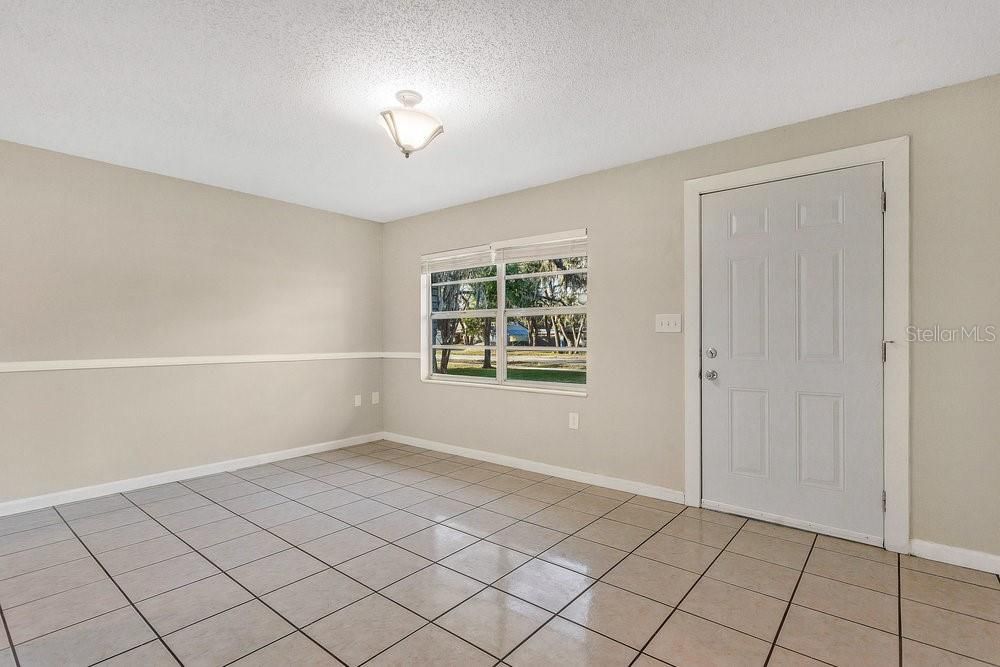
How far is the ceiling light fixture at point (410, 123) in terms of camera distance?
262cm

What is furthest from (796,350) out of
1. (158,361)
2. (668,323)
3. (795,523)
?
(158,361)

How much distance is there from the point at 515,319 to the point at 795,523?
2.62 meters

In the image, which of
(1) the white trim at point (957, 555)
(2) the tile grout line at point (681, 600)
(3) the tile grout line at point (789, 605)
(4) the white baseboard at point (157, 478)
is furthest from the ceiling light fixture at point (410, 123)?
(1) the white trim at point (957, 555)

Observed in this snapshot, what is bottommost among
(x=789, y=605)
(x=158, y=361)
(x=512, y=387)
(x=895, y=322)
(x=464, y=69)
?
(x=789, y=605)

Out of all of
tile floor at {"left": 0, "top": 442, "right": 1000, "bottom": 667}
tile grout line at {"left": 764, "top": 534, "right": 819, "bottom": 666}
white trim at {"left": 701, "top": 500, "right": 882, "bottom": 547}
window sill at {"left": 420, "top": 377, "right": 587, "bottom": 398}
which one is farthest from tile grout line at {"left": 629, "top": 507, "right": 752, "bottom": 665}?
window sill at {"left": 420, "top": 377, "right": 587, "bottom": 398}

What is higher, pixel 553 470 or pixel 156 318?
pixel 156 318

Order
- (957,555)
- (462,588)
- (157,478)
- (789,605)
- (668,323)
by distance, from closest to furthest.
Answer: (789,605) < (462,588) < (957,555) < (668,323) < (157,478)

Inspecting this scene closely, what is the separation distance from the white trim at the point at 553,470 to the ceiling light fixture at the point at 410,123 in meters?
2.67

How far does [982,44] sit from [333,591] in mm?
3748

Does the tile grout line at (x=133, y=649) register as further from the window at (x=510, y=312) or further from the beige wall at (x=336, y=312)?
the window at (x=510, y=312)

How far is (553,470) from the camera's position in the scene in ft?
13.3

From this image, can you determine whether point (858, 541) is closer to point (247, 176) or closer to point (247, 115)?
point (247, 115)

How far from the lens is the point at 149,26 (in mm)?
2031

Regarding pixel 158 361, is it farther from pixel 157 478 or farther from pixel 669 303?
pixel 669 303
